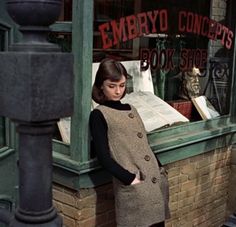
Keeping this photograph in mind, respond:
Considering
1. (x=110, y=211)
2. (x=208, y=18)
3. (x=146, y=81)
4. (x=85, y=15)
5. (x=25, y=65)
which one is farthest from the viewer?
(x=208, y=18)

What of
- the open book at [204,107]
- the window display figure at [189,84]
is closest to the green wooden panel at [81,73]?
the window display figure at [189,84]

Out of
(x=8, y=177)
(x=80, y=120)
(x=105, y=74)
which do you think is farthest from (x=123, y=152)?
(x=8, y=177)

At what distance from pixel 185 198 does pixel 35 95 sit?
8.88 feet

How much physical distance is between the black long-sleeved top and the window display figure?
1417 millimetres

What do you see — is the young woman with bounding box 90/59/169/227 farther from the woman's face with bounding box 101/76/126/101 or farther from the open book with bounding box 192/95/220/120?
the open book with bounding box 192/95/220/120

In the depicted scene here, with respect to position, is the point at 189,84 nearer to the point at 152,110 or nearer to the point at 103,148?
the point at 152,110

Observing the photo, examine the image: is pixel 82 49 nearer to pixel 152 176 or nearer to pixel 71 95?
pixel 152 176

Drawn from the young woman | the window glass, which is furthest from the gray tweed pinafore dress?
the window glass

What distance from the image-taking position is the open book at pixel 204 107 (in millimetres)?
4191

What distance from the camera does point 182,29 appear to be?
12.8 ft

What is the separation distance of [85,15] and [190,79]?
5.08 feet

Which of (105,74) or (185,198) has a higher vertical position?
(105,74)

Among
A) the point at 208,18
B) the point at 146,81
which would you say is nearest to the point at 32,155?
the point at 146,81

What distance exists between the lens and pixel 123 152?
2.90 metres
